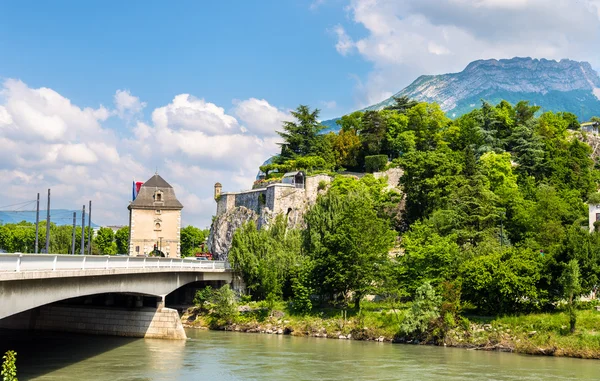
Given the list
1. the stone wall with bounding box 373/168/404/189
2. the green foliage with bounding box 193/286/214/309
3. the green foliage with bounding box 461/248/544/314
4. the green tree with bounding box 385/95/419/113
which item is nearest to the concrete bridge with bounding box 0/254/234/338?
the green foliage with bounding box 193/286/214/309

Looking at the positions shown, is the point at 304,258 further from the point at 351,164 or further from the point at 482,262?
the point at 351,164

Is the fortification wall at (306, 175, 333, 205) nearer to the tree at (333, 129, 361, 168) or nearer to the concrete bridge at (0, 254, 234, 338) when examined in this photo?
the tree at (333, 129, 361, 168)

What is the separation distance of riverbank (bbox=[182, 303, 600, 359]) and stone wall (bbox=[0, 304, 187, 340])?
8281mm

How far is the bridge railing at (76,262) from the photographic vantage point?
24.1 meters

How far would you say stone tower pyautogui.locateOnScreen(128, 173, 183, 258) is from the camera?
3211 inches

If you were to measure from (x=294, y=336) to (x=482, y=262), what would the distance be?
533 inches

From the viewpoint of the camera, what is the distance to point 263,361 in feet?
115

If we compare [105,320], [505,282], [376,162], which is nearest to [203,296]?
[105,320]

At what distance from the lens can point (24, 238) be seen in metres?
110

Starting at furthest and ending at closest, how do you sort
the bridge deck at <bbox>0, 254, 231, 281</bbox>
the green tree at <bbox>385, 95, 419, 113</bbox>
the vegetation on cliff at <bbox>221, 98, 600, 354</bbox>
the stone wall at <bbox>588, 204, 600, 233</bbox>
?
the green tree at <bbox>385, 95, 419, 113</bbox> → the stone wall at <bbox>588, 204, 600, 233</bbox> → the vegetation on cliff at <bbox>221, 98, 600, 354</bbox> → the bridge deck at <bbox>0, 254, 231, 281</bbox>

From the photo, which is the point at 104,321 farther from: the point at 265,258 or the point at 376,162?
the point at 376,162

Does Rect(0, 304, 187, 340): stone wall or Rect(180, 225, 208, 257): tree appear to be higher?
Rect(180, 225, 208, 257): tree

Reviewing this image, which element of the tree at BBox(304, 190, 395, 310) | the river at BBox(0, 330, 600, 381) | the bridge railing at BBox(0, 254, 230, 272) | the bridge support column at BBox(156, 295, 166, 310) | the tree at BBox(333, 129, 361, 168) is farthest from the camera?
the tree at BBox(333, 129, 361, 168)

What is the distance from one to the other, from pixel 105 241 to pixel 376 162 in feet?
176
